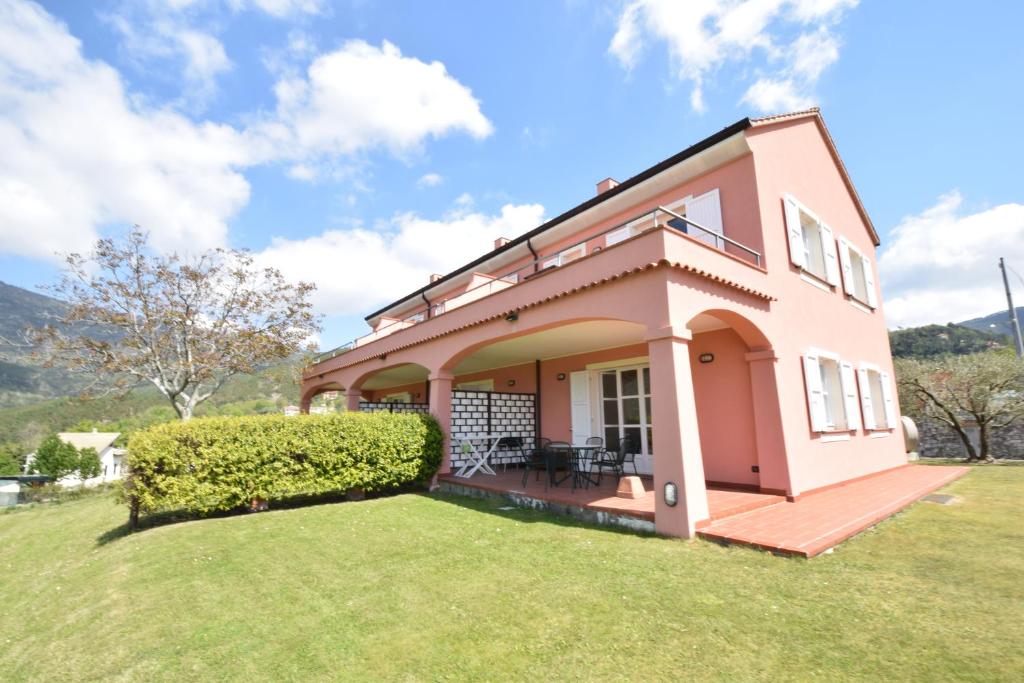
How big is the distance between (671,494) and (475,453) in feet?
21.3

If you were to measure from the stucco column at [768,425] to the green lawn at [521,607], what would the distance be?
4.57 ft

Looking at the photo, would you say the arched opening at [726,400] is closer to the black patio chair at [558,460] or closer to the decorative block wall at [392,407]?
the black patio chair at [558,460]

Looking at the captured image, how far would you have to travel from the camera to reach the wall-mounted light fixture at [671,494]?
18.2 feet

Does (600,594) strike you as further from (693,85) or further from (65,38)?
(65,38)

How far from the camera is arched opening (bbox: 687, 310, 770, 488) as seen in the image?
312 inches

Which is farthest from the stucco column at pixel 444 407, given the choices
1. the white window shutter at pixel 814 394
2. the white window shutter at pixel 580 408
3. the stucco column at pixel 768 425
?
the white window shutter at pixel 814 394

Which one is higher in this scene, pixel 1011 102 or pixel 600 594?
pixel 1011 102

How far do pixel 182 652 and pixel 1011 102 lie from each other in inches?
663

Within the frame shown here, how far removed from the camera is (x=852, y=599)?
3828 millimetres

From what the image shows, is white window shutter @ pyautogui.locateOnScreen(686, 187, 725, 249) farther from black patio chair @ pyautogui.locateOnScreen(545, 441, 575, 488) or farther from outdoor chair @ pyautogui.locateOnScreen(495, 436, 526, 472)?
outdoor chair @ pyautogui.locateOnScreen(495, 436, 526, 472)

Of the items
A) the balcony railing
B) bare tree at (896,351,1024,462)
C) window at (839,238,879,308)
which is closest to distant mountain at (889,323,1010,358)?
bare tree at (896,351,1024,462)

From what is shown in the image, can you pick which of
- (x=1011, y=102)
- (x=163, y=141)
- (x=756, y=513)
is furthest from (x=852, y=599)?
(x=163, y=141)

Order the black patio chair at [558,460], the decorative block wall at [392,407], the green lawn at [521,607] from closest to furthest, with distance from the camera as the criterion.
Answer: the green lawn at [521,607] < the black patio chair at [558,460] < the decorative block wall at [392,407]

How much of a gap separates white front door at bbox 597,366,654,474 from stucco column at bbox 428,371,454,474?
3704mm
